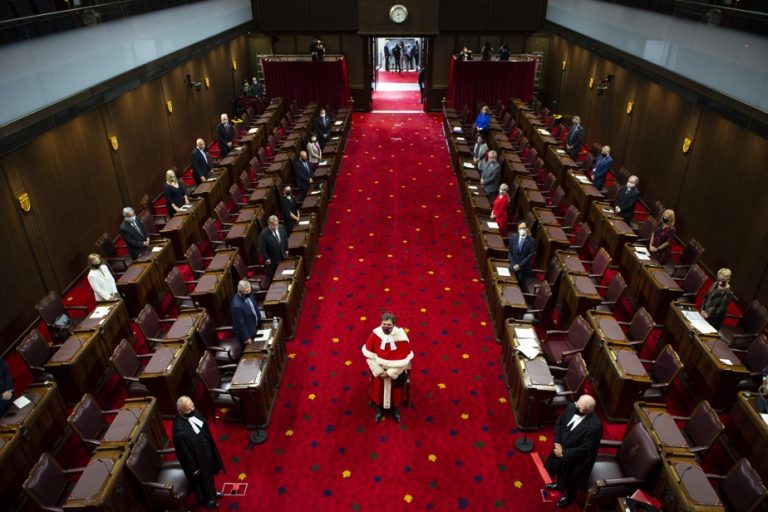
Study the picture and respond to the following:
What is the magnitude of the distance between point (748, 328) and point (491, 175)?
544cm

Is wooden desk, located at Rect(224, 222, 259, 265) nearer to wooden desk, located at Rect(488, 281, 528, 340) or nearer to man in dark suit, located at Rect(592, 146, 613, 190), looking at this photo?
wooden desk, located at Rect(488, 281, 528, 340)

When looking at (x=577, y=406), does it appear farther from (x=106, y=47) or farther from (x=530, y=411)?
(x=106, y=47)

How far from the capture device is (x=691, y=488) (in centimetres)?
448

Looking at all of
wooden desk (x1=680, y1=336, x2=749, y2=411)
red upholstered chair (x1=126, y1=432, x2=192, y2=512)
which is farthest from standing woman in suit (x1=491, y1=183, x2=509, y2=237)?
red upholstered chair (x1=126, y1=432, x2=192, y2=512)

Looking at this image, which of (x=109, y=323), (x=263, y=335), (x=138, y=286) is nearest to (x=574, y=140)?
(x=263, y=335)

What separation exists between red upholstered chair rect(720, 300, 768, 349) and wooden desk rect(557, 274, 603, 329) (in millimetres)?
1649

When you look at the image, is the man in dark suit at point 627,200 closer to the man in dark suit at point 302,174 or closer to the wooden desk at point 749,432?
the wooden desk at point 749,432

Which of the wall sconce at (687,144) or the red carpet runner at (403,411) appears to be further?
the wall sconce at (687,144)

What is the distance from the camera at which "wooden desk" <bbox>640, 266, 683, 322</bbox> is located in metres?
7.36

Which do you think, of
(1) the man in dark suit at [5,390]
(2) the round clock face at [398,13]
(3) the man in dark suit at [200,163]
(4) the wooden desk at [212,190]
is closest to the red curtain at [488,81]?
(2) the round clock face at [398,13]

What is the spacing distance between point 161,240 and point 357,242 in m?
3.59

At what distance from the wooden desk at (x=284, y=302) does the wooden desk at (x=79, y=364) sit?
84.9 inches

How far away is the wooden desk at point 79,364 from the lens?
6.00m

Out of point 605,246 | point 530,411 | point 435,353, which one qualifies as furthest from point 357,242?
point 530,411
